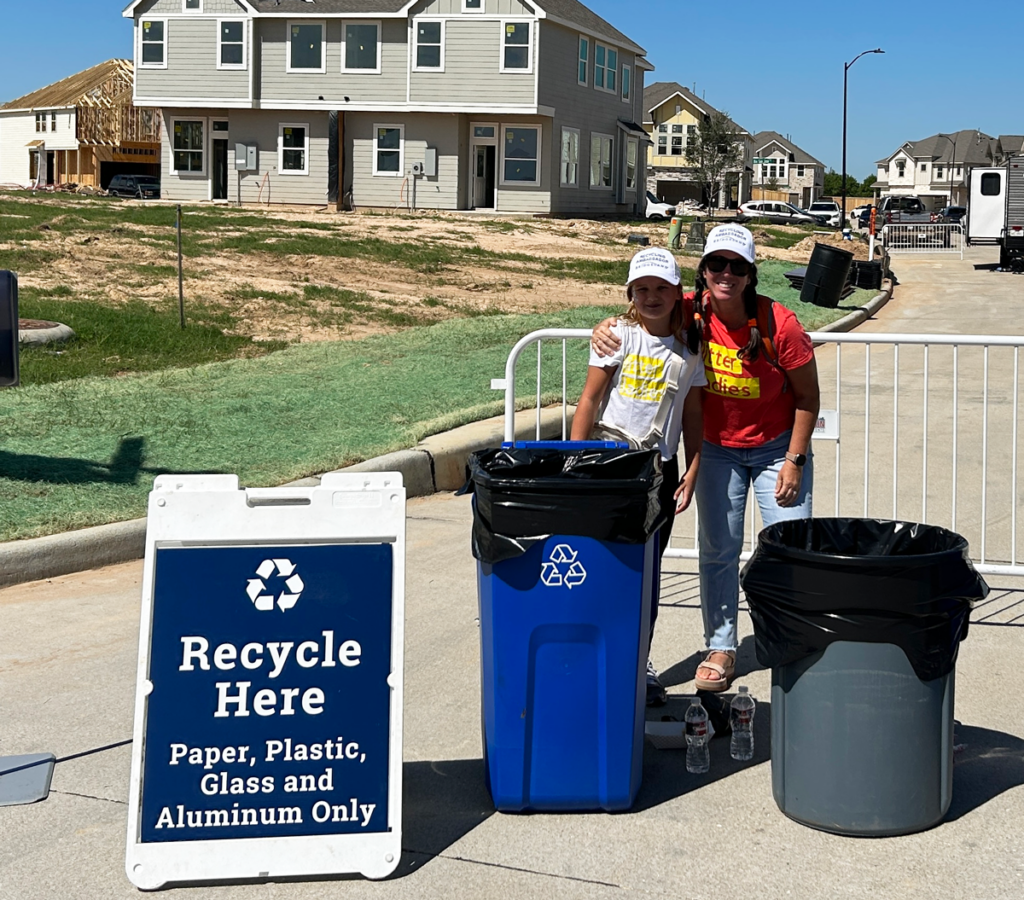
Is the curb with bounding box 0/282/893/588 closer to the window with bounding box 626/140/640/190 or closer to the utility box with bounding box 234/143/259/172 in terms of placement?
the utility box with bounding box 234/143/259/172

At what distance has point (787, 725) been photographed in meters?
4.23

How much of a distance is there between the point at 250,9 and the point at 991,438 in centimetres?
3805

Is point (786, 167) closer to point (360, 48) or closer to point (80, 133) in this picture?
point (80, 133)

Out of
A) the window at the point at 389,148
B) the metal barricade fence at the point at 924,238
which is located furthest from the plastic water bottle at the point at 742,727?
the window at the point at 389,148

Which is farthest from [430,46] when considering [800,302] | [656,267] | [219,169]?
[656,267]

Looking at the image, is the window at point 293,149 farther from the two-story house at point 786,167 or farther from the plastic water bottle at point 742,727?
the two-story house at point 786,167

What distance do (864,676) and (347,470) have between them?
5.10 m

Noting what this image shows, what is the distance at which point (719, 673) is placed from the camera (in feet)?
18.1

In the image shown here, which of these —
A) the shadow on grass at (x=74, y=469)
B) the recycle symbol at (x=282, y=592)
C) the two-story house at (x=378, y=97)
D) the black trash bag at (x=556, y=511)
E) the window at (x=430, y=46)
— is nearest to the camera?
the recycle symbol at (x=282, y=592)

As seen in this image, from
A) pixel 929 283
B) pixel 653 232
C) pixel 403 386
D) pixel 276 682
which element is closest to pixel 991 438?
pixel 403 386

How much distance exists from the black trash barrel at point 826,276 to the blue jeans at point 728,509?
16131 millimetres

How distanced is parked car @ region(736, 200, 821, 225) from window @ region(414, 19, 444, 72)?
18.1 m

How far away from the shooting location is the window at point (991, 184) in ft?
123

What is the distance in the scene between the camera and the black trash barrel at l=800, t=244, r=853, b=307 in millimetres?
21094
